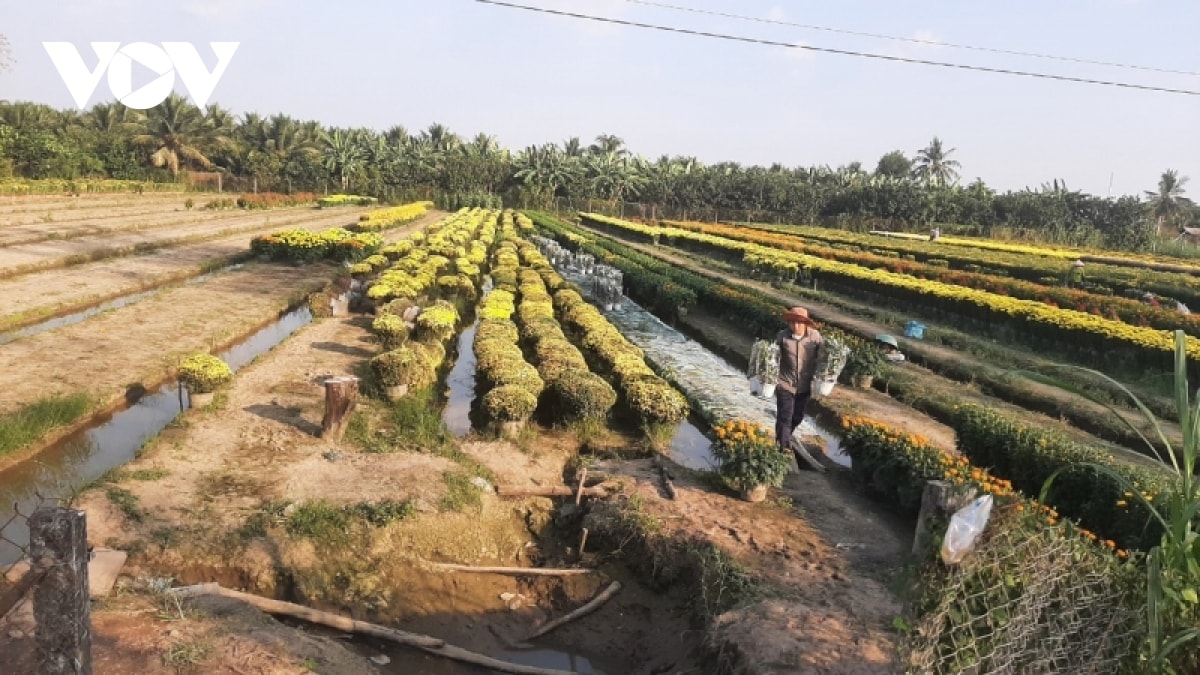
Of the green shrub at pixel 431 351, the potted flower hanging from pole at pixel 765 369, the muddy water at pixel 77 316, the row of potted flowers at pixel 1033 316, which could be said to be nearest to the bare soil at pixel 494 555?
the potted flower hanging from pole at pixel 765 369

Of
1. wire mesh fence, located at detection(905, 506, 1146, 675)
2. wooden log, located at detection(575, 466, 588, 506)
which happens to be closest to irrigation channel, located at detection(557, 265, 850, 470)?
wooden log, located at detection(575, 466, 588, 506)

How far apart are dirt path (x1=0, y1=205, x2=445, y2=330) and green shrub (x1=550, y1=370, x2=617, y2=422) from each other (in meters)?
10.4

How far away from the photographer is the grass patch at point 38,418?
8.06 m

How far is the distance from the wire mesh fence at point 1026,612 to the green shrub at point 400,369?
8.45 m

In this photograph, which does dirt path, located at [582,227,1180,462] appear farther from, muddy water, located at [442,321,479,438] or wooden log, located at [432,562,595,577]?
muddy water, located at [442,321,479,438]

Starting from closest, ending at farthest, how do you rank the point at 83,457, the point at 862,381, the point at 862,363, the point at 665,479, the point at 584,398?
the point at 665,479 → the point at 83,457 → the point at 584,398 → the point at 862,363 → the point at 862,381

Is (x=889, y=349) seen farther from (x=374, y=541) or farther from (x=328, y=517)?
(x=328, y=517)

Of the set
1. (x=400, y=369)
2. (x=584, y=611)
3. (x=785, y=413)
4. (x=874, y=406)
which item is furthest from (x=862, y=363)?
(x=584, y=611)

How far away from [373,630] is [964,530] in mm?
4270

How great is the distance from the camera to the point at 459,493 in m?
7.58

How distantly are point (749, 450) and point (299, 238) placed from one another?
20.1m

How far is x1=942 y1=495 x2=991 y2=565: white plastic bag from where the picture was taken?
2967 mm

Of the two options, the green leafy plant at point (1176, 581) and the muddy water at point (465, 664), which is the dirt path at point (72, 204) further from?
the green leafy plant at point (1176, 581)

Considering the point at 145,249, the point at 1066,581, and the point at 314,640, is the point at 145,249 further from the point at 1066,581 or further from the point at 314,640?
the point at 1066,581
